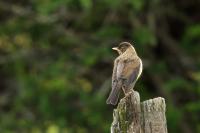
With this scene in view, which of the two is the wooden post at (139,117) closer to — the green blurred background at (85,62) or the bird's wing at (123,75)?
the bird's wing at (123,75)

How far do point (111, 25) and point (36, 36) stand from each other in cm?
151

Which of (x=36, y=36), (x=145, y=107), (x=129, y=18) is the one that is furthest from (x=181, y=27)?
(x=145, y=107)

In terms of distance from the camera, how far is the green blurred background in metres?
17.7

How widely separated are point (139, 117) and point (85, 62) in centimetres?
1052

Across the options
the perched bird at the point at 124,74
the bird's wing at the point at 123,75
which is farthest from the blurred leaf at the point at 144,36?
the bird's wing at the point at 123,75

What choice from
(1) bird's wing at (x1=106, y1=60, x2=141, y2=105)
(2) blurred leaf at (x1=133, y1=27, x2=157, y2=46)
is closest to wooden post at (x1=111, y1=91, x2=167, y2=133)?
(1) bird's wing at (x1=106, y1=60, x2=141, y2=105)

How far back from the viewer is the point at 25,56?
18.3m

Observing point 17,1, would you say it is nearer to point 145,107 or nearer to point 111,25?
point 111,25

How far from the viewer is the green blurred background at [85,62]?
17.7 meters

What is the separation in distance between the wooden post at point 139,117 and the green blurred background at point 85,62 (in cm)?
1004

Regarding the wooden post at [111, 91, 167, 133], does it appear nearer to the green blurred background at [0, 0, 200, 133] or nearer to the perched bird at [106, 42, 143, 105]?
the perched bird at [106, 42, 143, 105]

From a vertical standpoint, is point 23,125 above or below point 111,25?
below

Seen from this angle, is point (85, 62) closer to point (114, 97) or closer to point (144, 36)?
point (144, 36)

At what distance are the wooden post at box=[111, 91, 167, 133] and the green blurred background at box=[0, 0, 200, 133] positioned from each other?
10.0m
